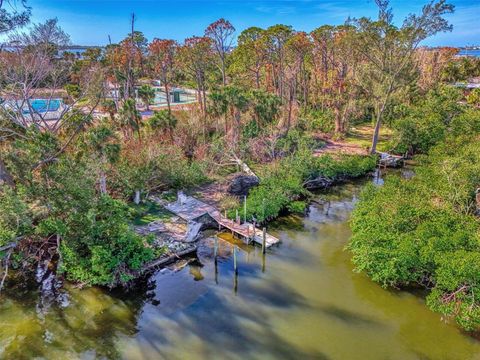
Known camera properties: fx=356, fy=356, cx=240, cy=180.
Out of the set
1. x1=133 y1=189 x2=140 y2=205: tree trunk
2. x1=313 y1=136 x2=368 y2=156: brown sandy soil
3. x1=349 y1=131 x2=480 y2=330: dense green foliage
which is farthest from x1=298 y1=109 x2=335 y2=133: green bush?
x1=133 y1=189 x2=140 y2=205: tree trunk

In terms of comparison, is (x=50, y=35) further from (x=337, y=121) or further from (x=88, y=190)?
(x=337, y=121)

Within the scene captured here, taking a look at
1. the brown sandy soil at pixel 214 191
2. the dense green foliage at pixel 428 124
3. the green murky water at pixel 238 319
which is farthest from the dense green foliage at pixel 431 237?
the dense green foliage at pixel 428 124

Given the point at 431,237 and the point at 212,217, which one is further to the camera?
the point at 212,217

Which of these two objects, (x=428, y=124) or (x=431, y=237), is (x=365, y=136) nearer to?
(x=428, y=124)

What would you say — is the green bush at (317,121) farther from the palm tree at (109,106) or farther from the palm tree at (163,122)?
the palm tree at (109,106)

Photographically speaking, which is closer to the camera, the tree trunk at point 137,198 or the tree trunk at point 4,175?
the tree trunk at point 4,175

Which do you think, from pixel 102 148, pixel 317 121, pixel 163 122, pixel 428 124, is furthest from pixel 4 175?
pixel 428 124
